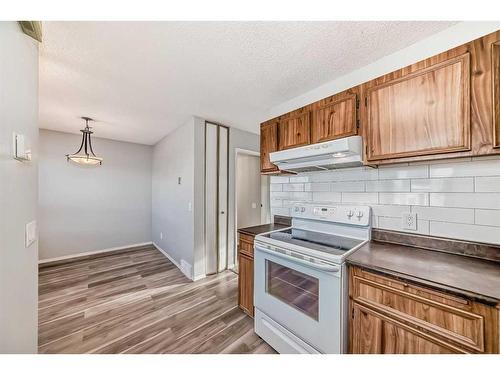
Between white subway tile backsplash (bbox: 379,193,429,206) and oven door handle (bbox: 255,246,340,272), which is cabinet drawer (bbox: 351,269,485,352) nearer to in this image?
oven door handle (bbox: 255,246,340,272)

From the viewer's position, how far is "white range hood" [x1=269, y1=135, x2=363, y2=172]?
140 cm

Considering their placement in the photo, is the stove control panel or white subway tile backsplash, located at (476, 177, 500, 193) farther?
the stove control panel

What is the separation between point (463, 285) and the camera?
0.89 m

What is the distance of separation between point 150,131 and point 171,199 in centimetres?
129

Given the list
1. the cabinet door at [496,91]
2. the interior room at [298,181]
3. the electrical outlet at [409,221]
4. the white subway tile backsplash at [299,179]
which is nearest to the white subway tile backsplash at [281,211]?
the interior room at [298,181]

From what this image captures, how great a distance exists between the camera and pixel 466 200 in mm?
1260

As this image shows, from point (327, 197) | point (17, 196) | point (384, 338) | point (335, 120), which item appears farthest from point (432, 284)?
point (17, 196)

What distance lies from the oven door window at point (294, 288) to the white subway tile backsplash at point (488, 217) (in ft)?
3.45

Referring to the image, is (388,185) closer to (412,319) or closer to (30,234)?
(412,319)

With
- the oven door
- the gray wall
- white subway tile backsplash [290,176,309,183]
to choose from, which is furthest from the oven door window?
the gray wall

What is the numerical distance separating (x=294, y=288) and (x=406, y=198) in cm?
109

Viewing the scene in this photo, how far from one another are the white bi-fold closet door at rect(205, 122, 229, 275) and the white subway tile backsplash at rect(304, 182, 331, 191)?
1450 millimetres

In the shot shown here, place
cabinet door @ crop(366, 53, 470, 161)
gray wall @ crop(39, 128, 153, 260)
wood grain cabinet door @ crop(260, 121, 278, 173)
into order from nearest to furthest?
cabinet door @ crop(366, 53, 470, 161) < wood grain cabinet door @ crop(260, 121, 278, 173) < gray wall @ crop(39, 128, 153, 260)

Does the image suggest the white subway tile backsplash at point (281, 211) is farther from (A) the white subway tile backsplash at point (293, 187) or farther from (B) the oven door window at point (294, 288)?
(B) the oven door window at point (294, 288)
